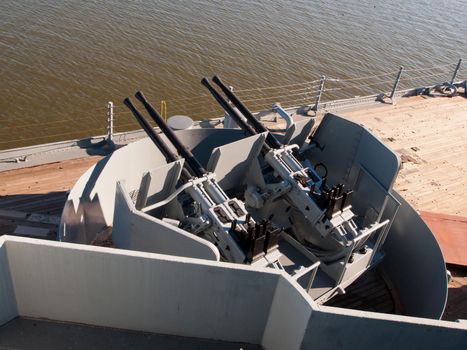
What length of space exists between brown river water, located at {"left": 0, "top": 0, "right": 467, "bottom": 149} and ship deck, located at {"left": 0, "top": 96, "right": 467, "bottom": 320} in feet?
3.14

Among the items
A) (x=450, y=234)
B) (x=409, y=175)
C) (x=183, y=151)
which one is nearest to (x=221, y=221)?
(x=183, y=151)

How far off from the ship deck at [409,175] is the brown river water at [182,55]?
3.14 ft

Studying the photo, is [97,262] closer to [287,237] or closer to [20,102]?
[287,237]

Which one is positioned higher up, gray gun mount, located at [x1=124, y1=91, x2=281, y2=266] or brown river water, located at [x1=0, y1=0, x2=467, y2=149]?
gray gun mount, located at [x1=124, y1=91, x2=281, y2=266]

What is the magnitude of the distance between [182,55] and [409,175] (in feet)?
24.1

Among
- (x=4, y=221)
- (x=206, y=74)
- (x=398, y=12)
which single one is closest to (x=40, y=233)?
(x=4, y=221)

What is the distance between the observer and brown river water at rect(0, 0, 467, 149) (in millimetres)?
10508

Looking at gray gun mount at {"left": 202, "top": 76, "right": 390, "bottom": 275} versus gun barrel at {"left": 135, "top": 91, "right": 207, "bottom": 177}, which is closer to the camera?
gray gun mount at {"left": 202, "top": 76, "right": 390, "bottom": 275}

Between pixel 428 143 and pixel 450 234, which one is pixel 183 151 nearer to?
pixel 450 234

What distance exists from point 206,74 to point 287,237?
760 cm

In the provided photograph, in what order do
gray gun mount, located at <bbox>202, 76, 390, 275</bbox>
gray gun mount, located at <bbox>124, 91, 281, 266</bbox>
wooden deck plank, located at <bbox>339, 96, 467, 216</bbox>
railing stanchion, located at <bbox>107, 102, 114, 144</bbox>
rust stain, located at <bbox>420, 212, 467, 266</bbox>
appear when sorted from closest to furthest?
gray gun mount, located at <bbox>124, 91, 281, 266</bbox> → gray gun mount, located at <bbox>202, 76, 390, 275</bbox> → rust stain, located at <bbox>420, 212, 467, 266</bbox> → railing stanchion, located at <bbox>107, 102, 114, 144</bbox> → wooden deck plank, located at <bbox>339, 96, 467, 216</bbox>

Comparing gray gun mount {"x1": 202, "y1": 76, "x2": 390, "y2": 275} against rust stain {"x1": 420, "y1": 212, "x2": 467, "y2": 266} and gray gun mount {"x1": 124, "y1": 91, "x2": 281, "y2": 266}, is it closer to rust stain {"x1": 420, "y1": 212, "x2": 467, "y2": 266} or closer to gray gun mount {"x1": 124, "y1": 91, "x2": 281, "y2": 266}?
gray gun mount {"x1": 124, "y1": 91, "x2": 281, "y2": 266}

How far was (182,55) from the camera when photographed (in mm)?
13156

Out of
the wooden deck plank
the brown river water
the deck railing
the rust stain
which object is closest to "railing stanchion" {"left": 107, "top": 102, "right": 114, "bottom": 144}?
the deck railing
